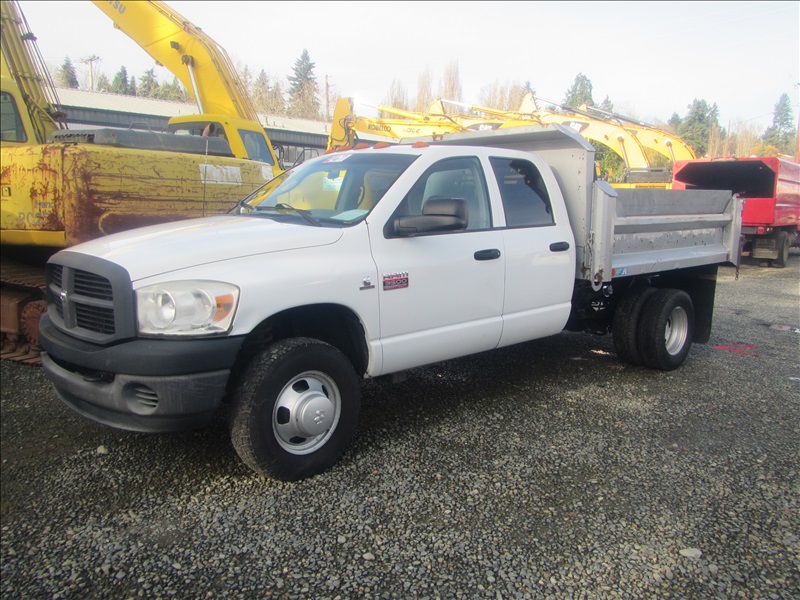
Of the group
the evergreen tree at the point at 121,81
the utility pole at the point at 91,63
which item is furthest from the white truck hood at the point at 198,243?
the evergreen tree at the point at 121,81

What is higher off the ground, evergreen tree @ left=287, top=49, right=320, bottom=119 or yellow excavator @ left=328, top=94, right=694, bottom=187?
evergreen tree @ left=287, top=49, right=320, bottom=119

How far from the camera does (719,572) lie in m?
2.76

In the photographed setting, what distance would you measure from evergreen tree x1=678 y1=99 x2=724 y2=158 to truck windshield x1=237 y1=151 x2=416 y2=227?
63.3m

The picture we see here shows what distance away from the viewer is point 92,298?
327 centimetres

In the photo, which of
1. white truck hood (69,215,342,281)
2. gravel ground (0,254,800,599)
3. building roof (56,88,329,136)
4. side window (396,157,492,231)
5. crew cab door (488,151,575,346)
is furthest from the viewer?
building roof (56,88,329,136)

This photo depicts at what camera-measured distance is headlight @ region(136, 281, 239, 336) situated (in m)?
3.05

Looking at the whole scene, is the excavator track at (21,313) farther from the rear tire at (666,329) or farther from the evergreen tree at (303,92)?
the evergreen tree at (303,92)

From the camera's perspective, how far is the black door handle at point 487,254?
4270mm

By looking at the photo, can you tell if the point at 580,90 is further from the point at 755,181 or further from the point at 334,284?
the point at 334,284

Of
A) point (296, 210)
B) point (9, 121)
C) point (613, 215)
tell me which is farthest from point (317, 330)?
point (9, 121)

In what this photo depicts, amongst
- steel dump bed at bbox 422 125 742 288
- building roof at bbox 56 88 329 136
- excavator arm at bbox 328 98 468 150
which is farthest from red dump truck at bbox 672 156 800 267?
building roof at bbox 56 88 329 136

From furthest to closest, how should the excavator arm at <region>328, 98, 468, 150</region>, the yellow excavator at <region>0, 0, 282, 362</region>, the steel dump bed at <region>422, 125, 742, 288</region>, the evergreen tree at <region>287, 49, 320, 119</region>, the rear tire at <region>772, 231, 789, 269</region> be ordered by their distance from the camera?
the evergreen tree at <region>287, 49, 320, 119</region> → the rear tire at <region>772, 231, 789, 269</region> → the excavator arm at <region>328, 98, 468, 150</region> → the yellow excavator at <region>0, 0, 282, 362</region> → the steel dump bed at <region>422, 125, 742, 288</region>

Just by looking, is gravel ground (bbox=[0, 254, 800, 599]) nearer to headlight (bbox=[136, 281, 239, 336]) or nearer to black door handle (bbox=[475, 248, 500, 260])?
headlight (bbox=[136, 281, 239, 336])

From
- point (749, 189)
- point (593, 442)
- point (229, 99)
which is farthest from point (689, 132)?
point (593, 442)
